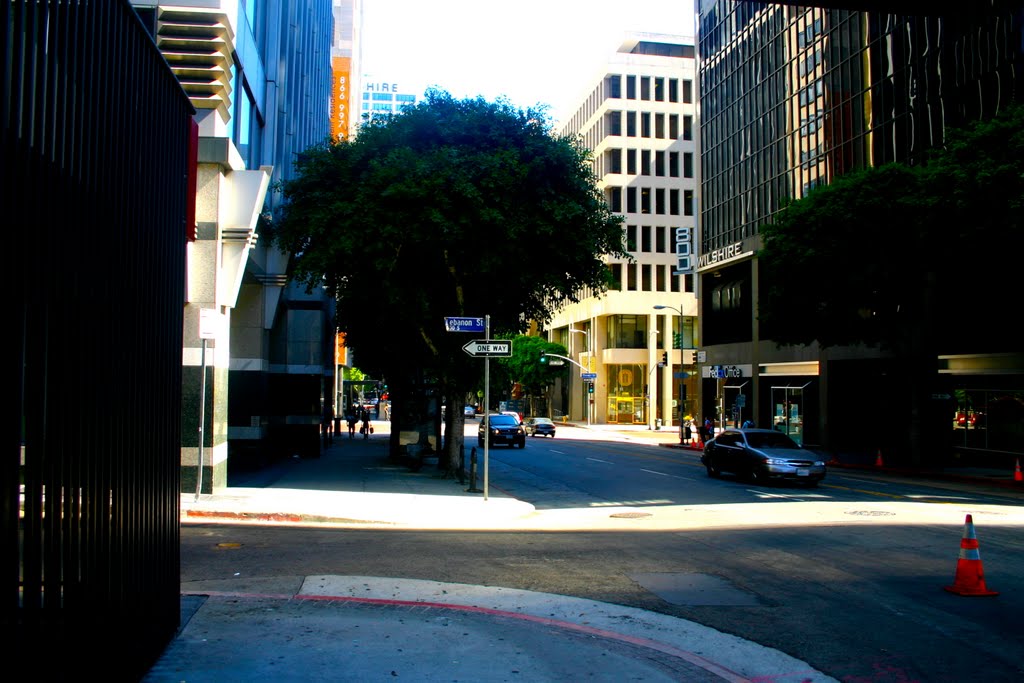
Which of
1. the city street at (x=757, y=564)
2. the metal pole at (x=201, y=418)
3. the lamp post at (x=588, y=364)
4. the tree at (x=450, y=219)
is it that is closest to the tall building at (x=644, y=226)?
the lamp post at (x=588, y=364)

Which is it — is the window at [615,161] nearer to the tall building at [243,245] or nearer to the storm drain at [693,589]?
the tall building at [243,245]

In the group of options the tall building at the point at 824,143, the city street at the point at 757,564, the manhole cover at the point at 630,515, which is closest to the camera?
the city street at the point at 757,564

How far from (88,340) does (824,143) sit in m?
45.1

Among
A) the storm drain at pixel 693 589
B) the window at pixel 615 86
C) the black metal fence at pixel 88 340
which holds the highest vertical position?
the window at pixel 615 86

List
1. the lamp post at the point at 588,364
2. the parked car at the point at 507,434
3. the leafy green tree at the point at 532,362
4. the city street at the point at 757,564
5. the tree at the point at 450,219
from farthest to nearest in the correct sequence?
the leafy green tree at the point at 532,362, the lamp post at the point at 588,364, the parked car at the point at 507,434, the tree at the point at 450,219, the city street at the point at 757,564

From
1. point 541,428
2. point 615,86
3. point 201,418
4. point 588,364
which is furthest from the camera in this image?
point 588,364

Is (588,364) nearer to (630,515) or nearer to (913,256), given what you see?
(913,256)

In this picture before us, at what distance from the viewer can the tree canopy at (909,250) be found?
23.2 m

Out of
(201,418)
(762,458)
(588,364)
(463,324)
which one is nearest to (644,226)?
(588,364)

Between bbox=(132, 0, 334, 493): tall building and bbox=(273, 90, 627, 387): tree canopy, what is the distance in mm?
1728

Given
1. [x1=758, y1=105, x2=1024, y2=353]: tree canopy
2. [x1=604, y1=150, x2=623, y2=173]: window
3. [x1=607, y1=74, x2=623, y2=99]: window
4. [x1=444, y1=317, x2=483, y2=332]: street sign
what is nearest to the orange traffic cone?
[x1=444, y1=317, x2=483, y2=332]: street sign

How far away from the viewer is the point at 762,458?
22625mm

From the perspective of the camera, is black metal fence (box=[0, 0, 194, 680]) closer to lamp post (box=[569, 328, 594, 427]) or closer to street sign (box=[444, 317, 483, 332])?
street sign (box=[444, 317, 483, 332])

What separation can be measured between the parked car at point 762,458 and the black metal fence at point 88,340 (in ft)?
59.1
